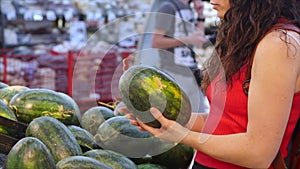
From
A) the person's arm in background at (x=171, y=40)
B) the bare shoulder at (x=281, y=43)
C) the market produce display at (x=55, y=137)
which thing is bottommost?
the person's arm in background at (x=171, y=40)

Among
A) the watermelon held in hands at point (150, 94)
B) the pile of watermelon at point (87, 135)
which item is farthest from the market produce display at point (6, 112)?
the watermelon held in hands at point (150, 94)

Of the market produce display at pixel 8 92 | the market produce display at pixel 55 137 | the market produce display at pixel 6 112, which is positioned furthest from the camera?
the market produce display at pixel 8 92

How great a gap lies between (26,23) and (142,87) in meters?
5.58

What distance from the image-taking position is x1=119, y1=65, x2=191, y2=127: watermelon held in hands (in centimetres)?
156

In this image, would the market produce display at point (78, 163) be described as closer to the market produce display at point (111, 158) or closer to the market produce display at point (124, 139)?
the market produce display at point (111, 158)

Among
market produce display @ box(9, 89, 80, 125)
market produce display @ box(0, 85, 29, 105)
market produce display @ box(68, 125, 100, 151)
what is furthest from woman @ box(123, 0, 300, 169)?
market produce display @ box(0, 85, 29, 105)

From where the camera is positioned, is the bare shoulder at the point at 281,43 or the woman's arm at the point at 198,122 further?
the woman's arm at the point at 198,122

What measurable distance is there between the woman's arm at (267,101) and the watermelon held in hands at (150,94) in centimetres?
21

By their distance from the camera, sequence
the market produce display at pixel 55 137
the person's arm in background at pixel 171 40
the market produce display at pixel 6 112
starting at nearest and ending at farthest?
the market produce display at pixel 55 137 → the market produce display at pixel 6 112 → the person's arm in background at pixel 171 40

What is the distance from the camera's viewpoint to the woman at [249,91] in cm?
135

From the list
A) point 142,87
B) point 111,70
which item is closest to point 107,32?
point 111,70

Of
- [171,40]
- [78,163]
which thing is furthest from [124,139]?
[171,40]

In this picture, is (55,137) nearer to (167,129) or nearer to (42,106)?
(42,106)

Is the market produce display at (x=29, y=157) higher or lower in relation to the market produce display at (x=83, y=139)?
higher
